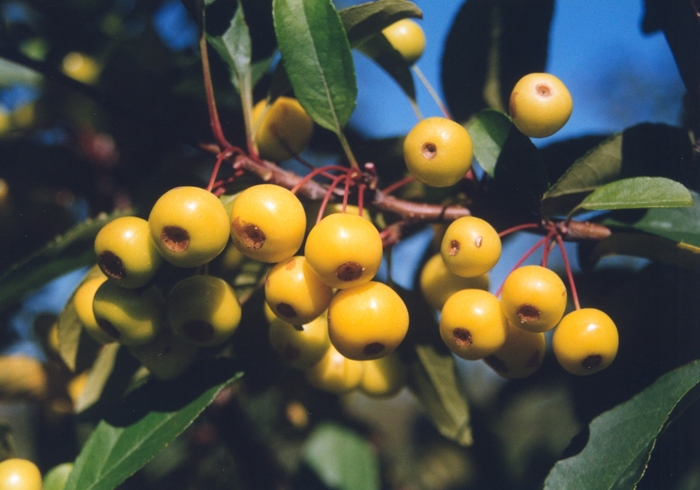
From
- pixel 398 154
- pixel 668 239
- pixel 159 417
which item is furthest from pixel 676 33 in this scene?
pixel 159 417

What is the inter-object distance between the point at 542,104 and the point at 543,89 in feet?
0.12

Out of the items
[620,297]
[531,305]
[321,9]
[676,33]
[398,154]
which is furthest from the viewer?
[398,154]

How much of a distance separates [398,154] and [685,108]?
79 cm

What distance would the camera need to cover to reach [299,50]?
1.21 meters

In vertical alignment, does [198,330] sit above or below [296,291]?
below

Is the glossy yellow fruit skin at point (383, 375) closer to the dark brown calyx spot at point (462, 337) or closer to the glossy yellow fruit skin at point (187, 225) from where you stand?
the dark brown calyx spot at point (462, 337)

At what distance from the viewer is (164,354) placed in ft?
4.06

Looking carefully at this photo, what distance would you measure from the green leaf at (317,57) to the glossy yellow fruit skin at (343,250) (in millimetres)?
340

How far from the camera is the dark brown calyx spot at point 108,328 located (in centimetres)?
114

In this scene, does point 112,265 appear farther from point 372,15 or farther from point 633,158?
point 633,158

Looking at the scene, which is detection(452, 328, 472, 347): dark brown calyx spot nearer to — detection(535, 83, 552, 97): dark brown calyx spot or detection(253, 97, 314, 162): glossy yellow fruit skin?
detection(535, 83, 552, 97): dark brown calyx spot

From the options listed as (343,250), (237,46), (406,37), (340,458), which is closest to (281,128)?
(237,46)

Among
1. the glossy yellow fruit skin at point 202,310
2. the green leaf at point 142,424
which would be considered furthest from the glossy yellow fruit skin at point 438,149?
the green leaf at point 142,424

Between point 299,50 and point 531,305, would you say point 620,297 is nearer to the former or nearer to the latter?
point 531,305
